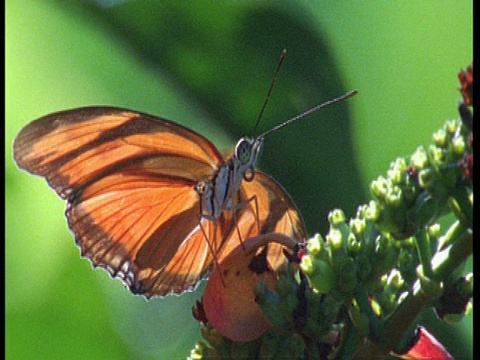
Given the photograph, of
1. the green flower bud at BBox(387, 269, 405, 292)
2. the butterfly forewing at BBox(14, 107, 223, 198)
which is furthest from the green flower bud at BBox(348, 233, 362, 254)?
the butterfly forewing at BBox(14, 107, 223, 198)

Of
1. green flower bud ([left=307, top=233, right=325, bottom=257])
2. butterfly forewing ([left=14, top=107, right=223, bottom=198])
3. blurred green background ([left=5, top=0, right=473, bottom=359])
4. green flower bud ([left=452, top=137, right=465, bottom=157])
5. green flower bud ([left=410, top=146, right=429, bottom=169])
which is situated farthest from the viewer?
blurred green background ([left=5, top=0, right=473, bottom=359])

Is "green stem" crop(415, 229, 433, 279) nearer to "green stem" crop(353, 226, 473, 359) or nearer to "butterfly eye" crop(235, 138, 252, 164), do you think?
"green stem" crop(353, 226, 473, 359)

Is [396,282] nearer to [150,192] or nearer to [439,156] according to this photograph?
[439,156]

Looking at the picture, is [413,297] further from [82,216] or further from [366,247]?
[82,216]

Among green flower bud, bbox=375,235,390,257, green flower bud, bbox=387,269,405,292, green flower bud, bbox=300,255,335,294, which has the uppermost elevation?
green flower bud, bbox=375,235,390,257

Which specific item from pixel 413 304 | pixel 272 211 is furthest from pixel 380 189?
pixel 272 211

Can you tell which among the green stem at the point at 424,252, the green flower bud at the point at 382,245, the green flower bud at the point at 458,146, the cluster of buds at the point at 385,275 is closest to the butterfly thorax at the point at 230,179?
the cluster of buds at the point at 385,275

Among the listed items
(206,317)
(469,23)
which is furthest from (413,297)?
(469,23)

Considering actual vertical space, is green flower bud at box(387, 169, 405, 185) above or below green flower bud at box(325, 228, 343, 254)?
above
